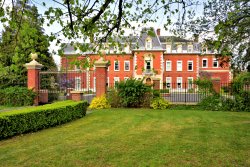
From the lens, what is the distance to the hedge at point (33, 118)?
7.88 meters

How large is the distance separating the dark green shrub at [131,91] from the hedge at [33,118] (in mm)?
4785

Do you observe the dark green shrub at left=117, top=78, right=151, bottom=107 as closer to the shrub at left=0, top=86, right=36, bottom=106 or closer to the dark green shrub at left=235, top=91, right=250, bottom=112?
the dark green shrub at left=235, top=91, right=250, bottom=112

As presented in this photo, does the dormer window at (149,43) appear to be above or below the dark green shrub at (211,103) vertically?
above

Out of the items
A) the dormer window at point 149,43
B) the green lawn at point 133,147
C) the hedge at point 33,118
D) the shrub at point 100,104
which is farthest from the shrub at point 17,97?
the dormer window at point 149,43

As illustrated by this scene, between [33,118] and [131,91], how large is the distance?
768 centimetres

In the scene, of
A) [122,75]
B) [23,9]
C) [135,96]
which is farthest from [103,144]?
[122,75]

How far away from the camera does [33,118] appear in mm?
8891

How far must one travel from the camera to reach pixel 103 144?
6543mm

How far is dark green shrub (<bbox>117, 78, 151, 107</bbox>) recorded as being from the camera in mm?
15672

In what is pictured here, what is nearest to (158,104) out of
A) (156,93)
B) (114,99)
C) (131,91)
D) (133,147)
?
(156,93)

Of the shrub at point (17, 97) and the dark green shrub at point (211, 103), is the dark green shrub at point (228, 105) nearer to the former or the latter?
the dark green shrub at point (211, 103)

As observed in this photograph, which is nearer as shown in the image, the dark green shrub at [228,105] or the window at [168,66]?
the dark green shrub at [228,105]

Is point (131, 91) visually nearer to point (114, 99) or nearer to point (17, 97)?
point (114, 99)

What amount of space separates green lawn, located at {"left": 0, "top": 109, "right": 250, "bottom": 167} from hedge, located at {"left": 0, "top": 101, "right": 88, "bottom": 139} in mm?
345
